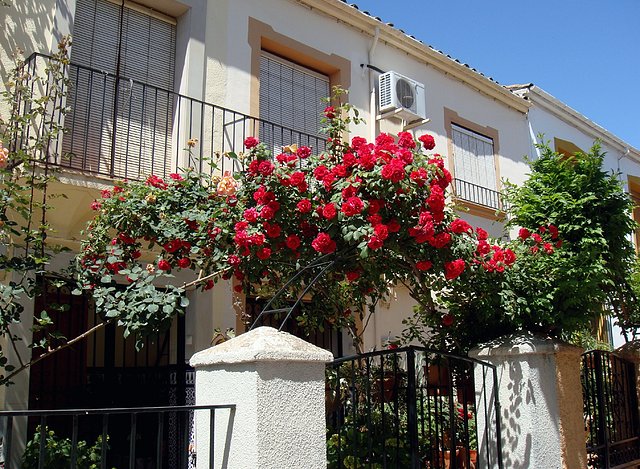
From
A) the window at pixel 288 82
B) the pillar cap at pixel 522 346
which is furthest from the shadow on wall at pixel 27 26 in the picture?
the pillar cap at pixel 522 346

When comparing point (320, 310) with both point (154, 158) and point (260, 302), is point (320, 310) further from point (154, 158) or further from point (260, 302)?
point (154, 158)

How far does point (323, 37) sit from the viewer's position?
1022 centimetres

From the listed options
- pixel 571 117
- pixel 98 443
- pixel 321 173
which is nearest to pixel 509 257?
pixel 321 173

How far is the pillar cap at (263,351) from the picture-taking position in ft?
11.1

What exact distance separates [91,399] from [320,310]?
101 inches

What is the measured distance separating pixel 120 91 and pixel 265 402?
564 cm

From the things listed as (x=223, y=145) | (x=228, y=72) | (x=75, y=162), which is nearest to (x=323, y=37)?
(x=228, y=72)

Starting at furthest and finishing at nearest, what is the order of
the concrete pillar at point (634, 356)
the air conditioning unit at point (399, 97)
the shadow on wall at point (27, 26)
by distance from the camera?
the air conditioning unit at point (399, 97)
the concrete pillar at point (634, 356)
the shadow on wall at point (27, 26)

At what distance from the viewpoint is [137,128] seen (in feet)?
26.5

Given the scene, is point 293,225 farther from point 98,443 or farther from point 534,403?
point 98,443

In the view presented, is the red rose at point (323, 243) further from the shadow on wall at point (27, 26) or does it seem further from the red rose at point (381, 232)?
the shadow on wall at point (27, 26)

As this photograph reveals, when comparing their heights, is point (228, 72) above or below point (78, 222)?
above

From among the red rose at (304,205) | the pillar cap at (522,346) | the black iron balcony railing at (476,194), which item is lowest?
the pillar cap at (522,346)

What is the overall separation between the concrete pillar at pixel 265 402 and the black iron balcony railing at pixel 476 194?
8.73 meters
